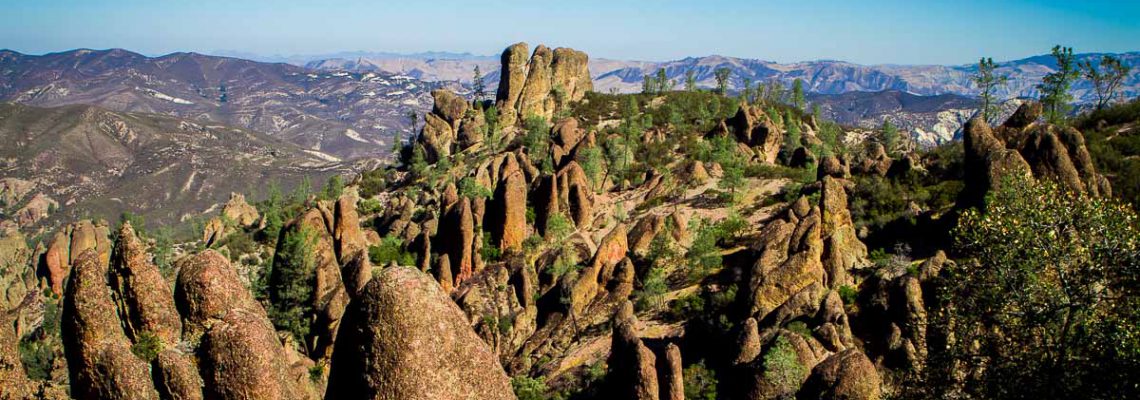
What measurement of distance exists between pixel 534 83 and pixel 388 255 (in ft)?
247

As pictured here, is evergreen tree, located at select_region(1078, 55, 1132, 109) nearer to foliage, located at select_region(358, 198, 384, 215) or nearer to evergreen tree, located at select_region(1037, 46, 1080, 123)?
evergreen tree, located at select_region(1037, 46, 1080, 123)

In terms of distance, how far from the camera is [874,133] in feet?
471

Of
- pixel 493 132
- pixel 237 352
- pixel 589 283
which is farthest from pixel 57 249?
pixel 237 352

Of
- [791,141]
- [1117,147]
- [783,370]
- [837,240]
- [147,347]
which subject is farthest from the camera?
[791,141]

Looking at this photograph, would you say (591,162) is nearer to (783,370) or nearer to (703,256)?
(703,256)

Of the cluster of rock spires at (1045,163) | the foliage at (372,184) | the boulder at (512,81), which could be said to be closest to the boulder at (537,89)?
the boulder at (512,81)

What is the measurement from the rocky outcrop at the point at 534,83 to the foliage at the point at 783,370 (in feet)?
329

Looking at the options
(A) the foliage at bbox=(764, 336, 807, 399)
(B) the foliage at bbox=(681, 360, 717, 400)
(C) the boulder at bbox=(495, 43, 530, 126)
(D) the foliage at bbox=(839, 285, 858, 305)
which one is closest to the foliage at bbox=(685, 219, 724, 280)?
(D) the foliage at bbox=(839, 285, 858, 305)

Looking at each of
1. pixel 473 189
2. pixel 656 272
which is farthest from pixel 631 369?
pixel 473 189

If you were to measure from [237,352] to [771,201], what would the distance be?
57732mm

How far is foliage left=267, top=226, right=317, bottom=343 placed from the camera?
159 feet

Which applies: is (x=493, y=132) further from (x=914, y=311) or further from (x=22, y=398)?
(x=22, y=398)

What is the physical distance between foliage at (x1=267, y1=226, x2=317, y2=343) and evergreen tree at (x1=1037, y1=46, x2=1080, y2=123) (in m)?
74.3

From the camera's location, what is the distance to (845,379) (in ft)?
77.3
